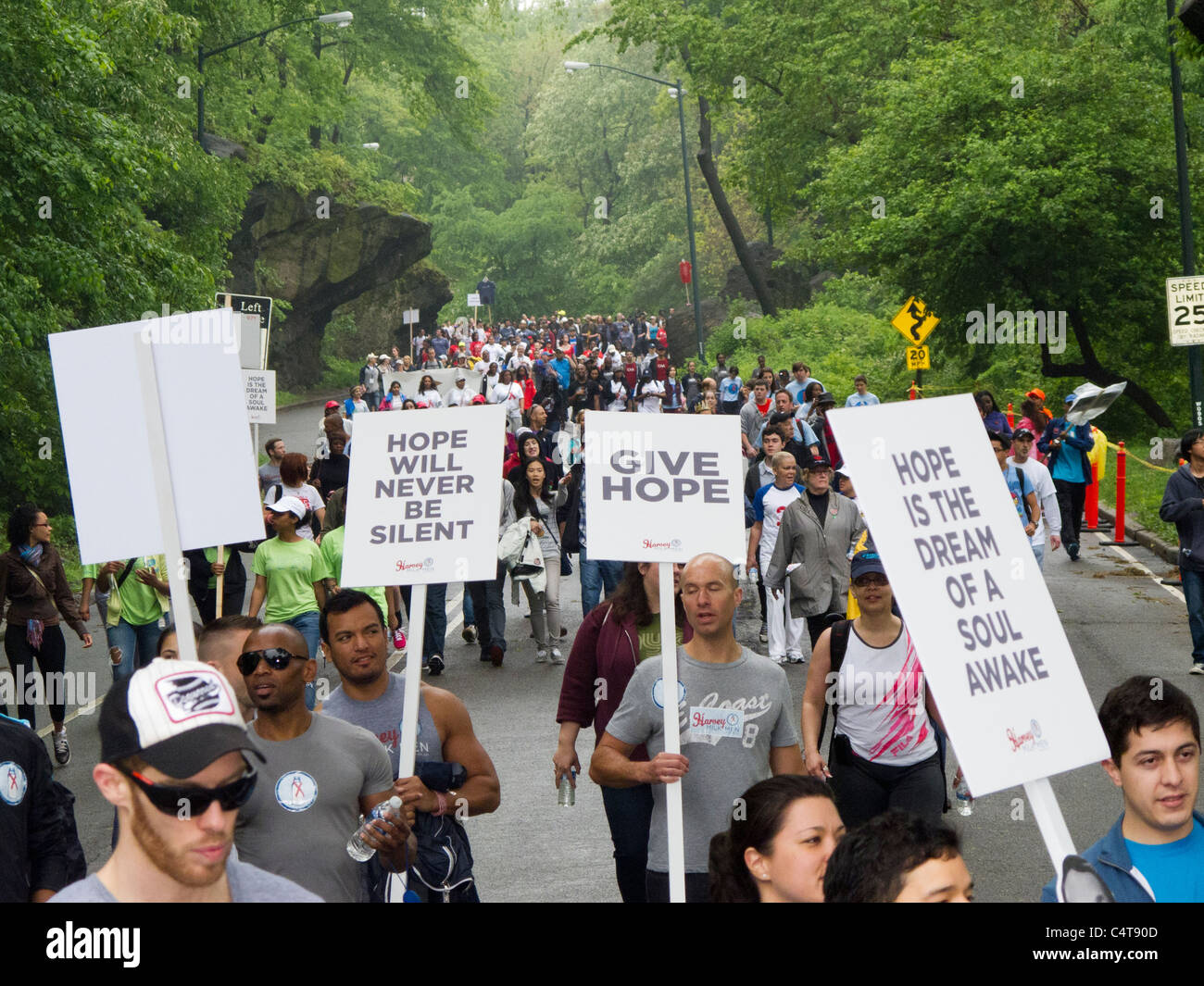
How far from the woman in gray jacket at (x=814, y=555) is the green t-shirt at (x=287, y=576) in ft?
11.6

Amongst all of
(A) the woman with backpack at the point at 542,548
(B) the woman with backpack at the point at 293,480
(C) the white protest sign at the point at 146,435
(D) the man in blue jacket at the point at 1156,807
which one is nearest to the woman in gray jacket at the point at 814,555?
(A) the woman with backpack at the point at 542,548

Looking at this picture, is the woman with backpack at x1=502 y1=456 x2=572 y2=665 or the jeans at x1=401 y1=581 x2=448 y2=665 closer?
the jeans at x1=401 y1=581 x2=448 y2=665

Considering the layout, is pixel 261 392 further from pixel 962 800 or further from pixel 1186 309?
pixel 962 800

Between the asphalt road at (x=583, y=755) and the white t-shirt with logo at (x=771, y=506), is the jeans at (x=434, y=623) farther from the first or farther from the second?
the white t-shirt with logo at (x=771, y=506)

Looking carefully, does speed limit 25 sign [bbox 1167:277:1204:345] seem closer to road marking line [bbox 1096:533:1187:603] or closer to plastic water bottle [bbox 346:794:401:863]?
road marking line [bbox 1096:533:1187:603]

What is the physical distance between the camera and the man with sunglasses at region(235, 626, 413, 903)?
453 centimetres

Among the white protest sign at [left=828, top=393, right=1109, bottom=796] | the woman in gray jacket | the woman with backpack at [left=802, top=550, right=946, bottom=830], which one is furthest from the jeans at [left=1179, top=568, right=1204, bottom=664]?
the white protest sign at [left=828, top=393, right=1109, bottom=796]

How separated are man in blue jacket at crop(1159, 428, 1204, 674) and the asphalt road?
1.52 ft

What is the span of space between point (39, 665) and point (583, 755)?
3.97 m

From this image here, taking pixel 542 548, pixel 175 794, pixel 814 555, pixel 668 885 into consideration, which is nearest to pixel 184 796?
pixel 175 794

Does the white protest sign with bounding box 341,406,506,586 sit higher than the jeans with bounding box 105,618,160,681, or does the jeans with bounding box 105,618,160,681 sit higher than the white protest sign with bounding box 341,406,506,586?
the white protest sign with bounding box 341,406,506,586

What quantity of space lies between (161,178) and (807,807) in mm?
24678
